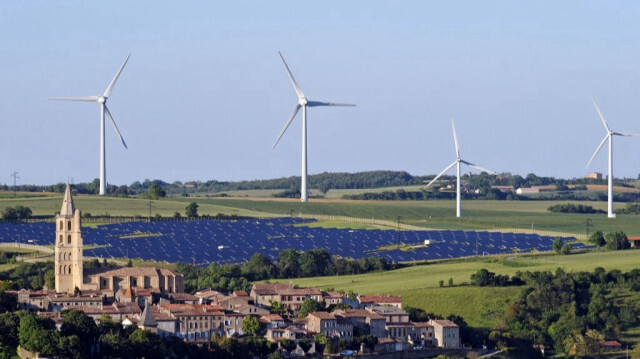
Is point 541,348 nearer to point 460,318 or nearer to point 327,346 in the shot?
point 460,318

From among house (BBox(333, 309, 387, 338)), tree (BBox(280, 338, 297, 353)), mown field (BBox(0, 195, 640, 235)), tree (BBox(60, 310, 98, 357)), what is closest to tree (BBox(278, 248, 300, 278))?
house (BBox(333, 309, 387, 338))

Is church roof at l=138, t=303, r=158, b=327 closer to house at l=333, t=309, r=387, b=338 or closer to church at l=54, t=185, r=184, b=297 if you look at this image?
church at l=54, t=185, r=184, b=297

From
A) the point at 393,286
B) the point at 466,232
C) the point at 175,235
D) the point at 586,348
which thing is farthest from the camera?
the point at 466,232

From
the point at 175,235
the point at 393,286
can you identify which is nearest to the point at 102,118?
the point at 175,235

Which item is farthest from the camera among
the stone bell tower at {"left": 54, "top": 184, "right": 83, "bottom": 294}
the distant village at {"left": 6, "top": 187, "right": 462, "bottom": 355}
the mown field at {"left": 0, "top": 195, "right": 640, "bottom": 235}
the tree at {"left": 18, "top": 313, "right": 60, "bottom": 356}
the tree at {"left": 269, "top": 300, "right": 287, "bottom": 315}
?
the mown field at {"left": 0, "top": 195, "right": 640, "bottom": 235}

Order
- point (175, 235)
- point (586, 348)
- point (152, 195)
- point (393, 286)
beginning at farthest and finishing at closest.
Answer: point (152, 195) < point (175, 235) < point (393, 286) < point (586, 348)
